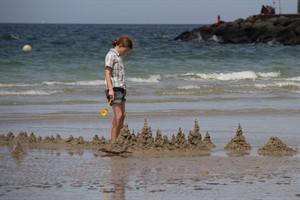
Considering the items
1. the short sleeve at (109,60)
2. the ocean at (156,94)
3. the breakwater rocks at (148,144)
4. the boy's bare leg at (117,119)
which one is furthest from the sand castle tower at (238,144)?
the short sleeve at (109,60)

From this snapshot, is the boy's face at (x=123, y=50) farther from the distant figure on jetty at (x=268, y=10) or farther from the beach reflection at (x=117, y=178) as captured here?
the distant figure on jetty at (x=268, y=10)

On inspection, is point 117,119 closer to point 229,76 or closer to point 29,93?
point 29,93

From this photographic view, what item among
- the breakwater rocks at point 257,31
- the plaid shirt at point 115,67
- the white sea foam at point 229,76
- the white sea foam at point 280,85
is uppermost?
the breakwater rocks at point 257,31

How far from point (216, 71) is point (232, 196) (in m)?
20.4

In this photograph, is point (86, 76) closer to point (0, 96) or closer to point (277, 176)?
point (0, 96)

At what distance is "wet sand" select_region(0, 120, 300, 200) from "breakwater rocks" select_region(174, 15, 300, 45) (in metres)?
43.4

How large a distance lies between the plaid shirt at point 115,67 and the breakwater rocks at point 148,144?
1.97 ft

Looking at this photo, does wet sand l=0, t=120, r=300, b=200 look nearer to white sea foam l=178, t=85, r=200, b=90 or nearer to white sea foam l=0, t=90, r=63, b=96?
white sea foam l=0, t=90, r=63, b=96

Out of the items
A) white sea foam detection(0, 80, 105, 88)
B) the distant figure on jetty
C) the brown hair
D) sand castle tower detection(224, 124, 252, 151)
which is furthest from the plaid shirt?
the distant figure on jetty

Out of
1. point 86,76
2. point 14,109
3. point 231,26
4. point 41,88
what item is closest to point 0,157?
point 14,109

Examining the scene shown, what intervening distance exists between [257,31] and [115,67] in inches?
1890

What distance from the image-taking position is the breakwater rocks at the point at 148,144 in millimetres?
8633

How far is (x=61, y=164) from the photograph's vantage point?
26.1ft

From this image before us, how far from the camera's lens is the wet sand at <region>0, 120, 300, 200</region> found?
6.66m
